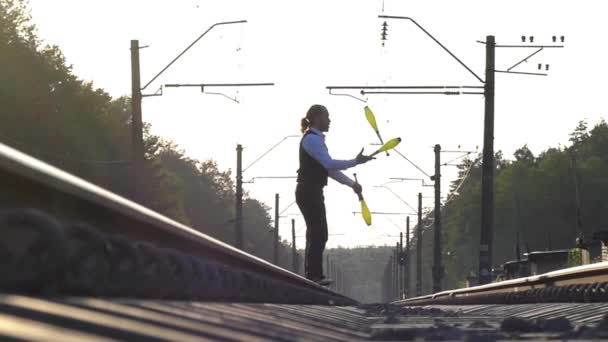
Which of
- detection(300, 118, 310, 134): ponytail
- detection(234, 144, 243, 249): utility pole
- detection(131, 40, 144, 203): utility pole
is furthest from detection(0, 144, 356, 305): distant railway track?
detection(234, 144, 243, 249): utility pole

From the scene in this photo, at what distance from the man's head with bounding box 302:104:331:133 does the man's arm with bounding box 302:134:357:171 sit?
0.13 metres

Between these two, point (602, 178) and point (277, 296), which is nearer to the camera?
point (277, 296)

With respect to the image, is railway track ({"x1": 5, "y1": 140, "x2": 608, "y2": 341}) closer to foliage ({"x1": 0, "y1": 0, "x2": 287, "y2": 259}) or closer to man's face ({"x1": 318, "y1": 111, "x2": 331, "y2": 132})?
man's face ({"x1": 318, "y1": 111, "x2": 331, "y2": 132})

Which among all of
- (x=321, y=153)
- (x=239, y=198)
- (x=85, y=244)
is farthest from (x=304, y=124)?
(x=239, y=198)

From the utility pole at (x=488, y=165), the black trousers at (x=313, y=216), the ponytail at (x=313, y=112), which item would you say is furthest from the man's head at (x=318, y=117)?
the utility pole at (x=488, y=165)

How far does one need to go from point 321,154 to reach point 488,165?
74.9 ft

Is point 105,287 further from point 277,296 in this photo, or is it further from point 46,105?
point 46,105

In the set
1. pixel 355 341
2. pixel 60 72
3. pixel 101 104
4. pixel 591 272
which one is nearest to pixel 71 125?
pixel 60 72

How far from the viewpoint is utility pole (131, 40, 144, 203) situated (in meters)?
34.2

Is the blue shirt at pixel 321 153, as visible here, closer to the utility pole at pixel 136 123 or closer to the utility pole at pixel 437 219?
the utility pole at pixel 136 123

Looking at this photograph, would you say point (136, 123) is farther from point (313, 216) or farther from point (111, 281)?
point (111, 281)

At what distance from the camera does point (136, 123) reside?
34750 millimetres

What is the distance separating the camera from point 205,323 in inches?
171

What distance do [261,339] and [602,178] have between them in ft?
472
